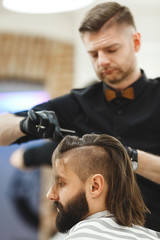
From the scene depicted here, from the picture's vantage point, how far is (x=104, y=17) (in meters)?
1.80

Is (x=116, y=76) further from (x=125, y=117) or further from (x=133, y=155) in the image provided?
(x=133, y=155)

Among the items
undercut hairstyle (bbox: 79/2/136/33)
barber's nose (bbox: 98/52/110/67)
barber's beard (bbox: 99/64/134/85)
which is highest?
undercut hairstyle (bbox: 79/2/136/33)

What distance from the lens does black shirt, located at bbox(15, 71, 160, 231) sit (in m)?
1.73

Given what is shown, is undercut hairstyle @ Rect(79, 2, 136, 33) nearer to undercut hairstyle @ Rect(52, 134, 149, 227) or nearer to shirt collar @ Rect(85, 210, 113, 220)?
undercut hairstyle @ Rect(52, 134, 149, 227)

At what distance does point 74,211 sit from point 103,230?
0.12m

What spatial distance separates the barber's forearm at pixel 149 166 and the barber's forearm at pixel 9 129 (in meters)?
0.54

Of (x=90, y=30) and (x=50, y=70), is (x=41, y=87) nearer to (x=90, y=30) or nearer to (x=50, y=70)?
(x=50, y=70)

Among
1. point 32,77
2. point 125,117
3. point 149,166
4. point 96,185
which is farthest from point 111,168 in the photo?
point 32,77

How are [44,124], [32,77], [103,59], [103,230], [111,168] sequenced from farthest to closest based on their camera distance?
1. [32,77]
2. [103,59]
3. [44,124]
4. [111,168]
5. [103,230]

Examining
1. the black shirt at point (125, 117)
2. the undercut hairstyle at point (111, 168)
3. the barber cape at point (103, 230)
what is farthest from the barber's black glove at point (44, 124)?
the barber cape at point (103, 230)

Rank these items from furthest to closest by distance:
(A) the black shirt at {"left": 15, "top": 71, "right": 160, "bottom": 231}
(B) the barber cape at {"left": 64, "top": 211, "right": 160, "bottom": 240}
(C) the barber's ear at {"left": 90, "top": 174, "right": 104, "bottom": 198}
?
1. (A) the black shirt at {"left": 15, "top": 71, "right": 160, "bottom": 231}
2. (C) the barber's ear at {"left": 90, "top": 174, "right": 104, "bottom": 198}
3. (B) the barber cape at {"left": 64, "top": 211, "right": 160, "bottom": 240}

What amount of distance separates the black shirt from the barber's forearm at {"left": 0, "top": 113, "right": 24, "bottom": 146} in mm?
116

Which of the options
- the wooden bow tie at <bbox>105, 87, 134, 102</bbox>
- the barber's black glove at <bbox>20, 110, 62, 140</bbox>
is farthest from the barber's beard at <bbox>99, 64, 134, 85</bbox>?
the barber's black glove at <bbox>20, 110, 62, 140</bbox>

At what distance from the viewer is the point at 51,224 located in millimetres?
5102
